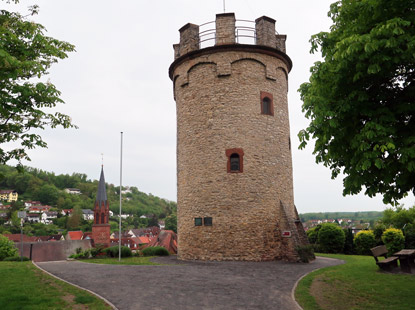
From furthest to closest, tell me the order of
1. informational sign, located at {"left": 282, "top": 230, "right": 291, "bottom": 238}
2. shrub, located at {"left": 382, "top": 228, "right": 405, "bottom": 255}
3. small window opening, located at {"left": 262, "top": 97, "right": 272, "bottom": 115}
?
small window opening, located at {"left": 262, "top": 97, "right": 272, "bottom": 115}
informational sign, located at {"left": 282, "top": 230, "right": 291, "bottom": 238}
shrub, located at {"left": 382, "top": 228, "right": 405, "bottom": 255}

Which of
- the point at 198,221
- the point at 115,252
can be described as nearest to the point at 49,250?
the point at 115,252

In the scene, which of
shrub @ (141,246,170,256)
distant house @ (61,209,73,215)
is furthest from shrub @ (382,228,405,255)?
distant house @ (61,209,73,215)

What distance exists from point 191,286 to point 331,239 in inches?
549

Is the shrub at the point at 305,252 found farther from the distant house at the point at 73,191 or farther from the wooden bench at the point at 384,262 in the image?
the distant house at the point at 73,191

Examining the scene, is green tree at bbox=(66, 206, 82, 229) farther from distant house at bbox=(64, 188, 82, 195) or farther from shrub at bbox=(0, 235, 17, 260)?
shrub at bbox=(0, 235, 17, 260)

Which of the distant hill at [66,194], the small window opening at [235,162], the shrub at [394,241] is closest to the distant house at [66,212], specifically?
the distant hill at [66,194]

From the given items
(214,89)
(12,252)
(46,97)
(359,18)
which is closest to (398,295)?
(359,18)

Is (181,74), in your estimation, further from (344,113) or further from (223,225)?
(344,113)

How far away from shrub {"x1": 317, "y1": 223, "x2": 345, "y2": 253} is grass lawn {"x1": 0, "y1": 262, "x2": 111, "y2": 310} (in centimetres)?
1596

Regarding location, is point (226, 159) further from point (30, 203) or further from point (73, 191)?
point (73, 191)

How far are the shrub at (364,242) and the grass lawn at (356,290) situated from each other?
7.86m

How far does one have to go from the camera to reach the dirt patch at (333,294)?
A: 727 cm

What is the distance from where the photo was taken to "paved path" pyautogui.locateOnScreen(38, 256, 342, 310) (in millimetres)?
7285

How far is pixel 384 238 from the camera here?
51.3 feet
